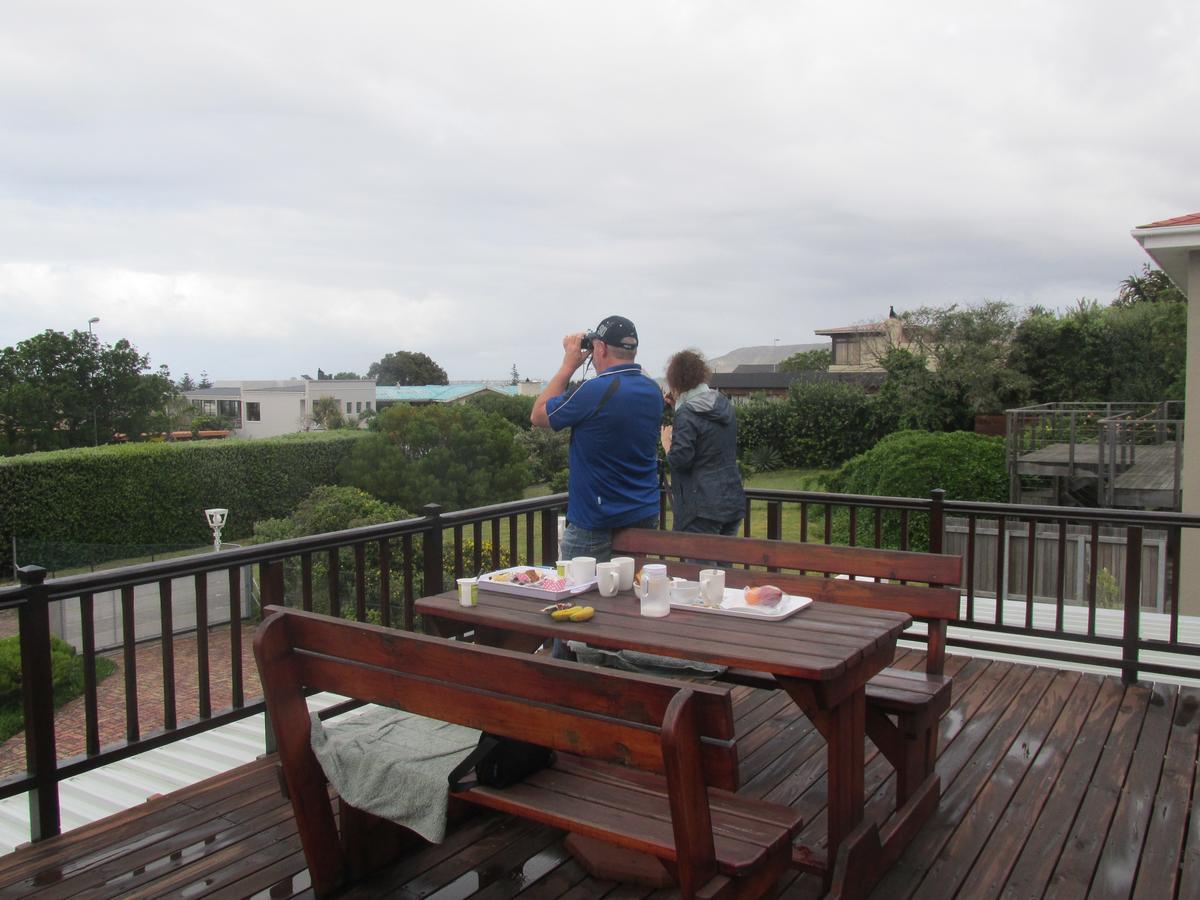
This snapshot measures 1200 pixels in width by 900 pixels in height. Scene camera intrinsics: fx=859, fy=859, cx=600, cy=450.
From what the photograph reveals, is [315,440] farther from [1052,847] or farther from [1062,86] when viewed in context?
[1052,847]

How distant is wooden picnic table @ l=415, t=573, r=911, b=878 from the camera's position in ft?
7.00

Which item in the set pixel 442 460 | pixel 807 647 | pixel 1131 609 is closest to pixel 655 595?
pixel 807 647

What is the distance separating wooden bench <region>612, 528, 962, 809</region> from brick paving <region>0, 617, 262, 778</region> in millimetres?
8639

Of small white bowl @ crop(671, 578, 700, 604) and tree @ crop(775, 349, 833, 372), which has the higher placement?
tree @ crop(775, 349, 833, 372)

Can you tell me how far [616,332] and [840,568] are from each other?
126cm

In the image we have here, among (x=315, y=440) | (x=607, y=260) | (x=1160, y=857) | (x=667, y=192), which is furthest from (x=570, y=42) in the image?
(x=607, y=260)

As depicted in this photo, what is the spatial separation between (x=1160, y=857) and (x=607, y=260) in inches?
2025

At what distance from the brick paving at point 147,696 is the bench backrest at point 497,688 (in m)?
8.99

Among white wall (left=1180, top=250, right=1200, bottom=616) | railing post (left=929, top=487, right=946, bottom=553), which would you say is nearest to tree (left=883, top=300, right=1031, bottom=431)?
white wall (left=1180, top=250, right=1200, bottom=616)

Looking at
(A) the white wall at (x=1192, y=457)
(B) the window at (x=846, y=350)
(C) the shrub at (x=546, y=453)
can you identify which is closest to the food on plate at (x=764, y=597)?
(A) the white wall at (x=1192, y=457)

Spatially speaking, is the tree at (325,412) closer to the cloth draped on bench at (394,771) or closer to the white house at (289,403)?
the white house at (289,403)

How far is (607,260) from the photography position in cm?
5225

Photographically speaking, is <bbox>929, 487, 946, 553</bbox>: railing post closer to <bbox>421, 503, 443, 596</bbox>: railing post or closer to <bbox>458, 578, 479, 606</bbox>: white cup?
<bbox>421, 503, 443, 596</bbox>: railing post

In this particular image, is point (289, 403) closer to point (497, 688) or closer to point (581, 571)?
point (581, 571)
